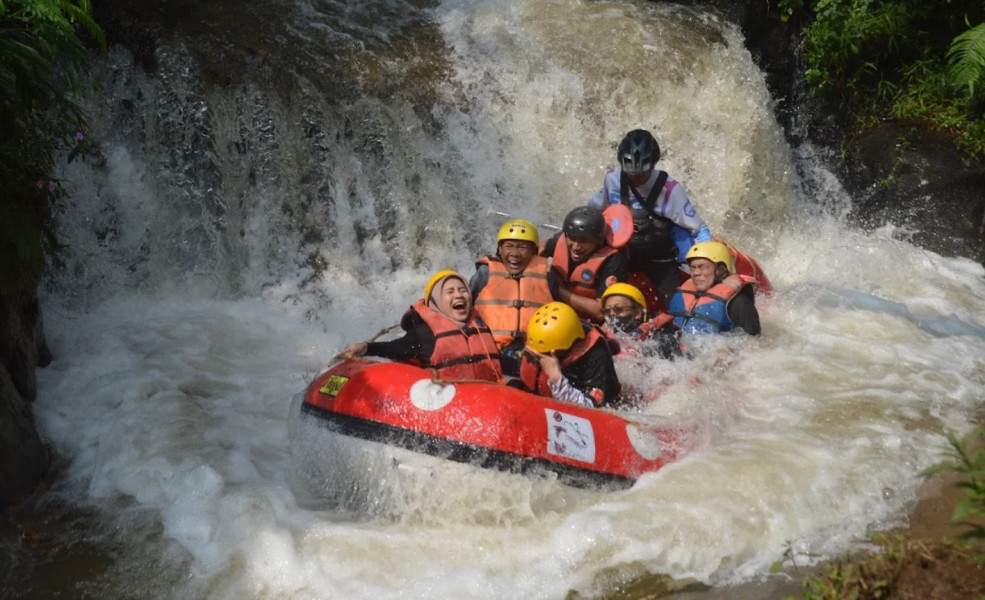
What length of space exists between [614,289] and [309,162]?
124 inches

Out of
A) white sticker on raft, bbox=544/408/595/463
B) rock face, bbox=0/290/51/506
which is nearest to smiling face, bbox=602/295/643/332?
white sticker on raft, bbox=544/408/595/463

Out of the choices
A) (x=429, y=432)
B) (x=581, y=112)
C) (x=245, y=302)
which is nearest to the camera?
(x=429, y=432)

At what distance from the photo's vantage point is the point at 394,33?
27.1 feet

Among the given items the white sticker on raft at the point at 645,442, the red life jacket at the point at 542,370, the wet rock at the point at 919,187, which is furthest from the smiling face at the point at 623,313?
the wet rock at the point at 919,187

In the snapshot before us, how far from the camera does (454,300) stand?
187 inches

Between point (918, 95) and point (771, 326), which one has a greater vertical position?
point (918, 95)

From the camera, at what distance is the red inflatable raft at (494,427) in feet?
13.3

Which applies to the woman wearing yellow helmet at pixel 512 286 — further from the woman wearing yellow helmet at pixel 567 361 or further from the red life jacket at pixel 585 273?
the woman wearing yellow helmet at pixel 567 361

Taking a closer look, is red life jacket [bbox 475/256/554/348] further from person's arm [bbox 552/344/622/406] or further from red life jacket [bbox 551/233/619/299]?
person's arm [bbox 552/344/622/406]

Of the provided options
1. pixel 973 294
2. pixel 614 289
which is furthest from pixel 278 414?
pixel 973 294

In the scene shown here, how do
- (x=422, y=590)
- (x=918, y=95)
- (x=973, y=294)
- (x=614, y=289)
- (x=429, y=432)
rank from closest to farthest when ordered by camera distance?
(x=422, y=590) → (x=429, y=432) → (x=614, y=289) → (x=973, y=294) → (x=918, y=95)

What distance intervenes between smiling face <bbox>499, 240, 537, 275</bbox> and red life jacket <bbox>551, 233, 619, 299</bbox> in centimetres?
46

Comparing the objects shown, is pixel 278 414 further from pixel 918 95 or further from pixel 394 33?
pixel 918 95

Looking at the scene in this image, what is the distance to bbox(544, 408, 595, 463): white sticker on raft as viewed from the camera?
13.4 feet
